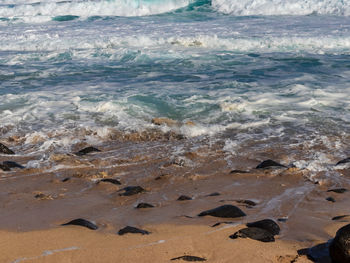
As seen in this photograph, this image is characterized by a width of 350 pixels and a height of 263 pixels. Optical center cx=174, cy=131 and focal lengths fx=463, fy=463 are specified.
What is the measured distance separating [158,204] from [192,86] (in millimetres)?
5572

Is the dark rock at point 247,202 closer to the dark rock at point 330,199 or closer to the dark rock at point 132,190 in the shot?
the dark rock at point 330,199

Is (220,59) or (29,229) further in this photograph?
(220,59)

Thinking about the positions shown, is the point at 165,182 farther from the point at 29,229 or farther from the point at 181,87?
the point at 181,87

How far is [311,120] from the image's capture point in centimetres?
660

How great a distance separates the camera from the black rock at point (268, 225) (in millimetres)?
3051

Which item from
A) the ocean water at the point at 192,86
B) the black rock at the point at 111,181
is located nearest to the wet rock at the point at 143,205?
the black rock at the point at 111,181

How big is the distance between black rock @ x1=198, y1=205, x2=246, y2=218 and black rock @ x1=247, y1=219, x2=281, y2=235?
0.22m

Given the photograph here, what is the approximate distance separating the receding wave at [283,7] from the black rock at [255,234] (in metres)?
23.8

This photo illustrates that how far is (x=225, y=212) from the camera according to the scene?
339 cm

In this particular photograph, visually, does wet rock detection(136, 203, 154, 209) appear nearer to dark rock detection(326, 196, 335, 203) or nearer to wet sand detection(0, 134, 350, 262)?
wet sand detection(0, 134, 350, 262)

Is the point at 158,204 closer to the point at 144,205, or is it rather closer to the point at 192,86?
the point at 144,205

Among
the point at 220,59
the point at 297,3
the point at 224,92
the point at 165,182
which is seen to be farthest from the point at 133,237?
the point at 297,3

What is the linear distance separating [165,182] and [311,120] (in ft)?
9.92

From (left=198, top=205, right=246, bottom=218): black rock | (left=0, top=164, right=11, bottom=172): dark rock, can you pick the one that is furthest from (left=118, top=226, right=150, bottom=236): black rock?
(left=0, top=164, right=11, bottom=172): dark rock
